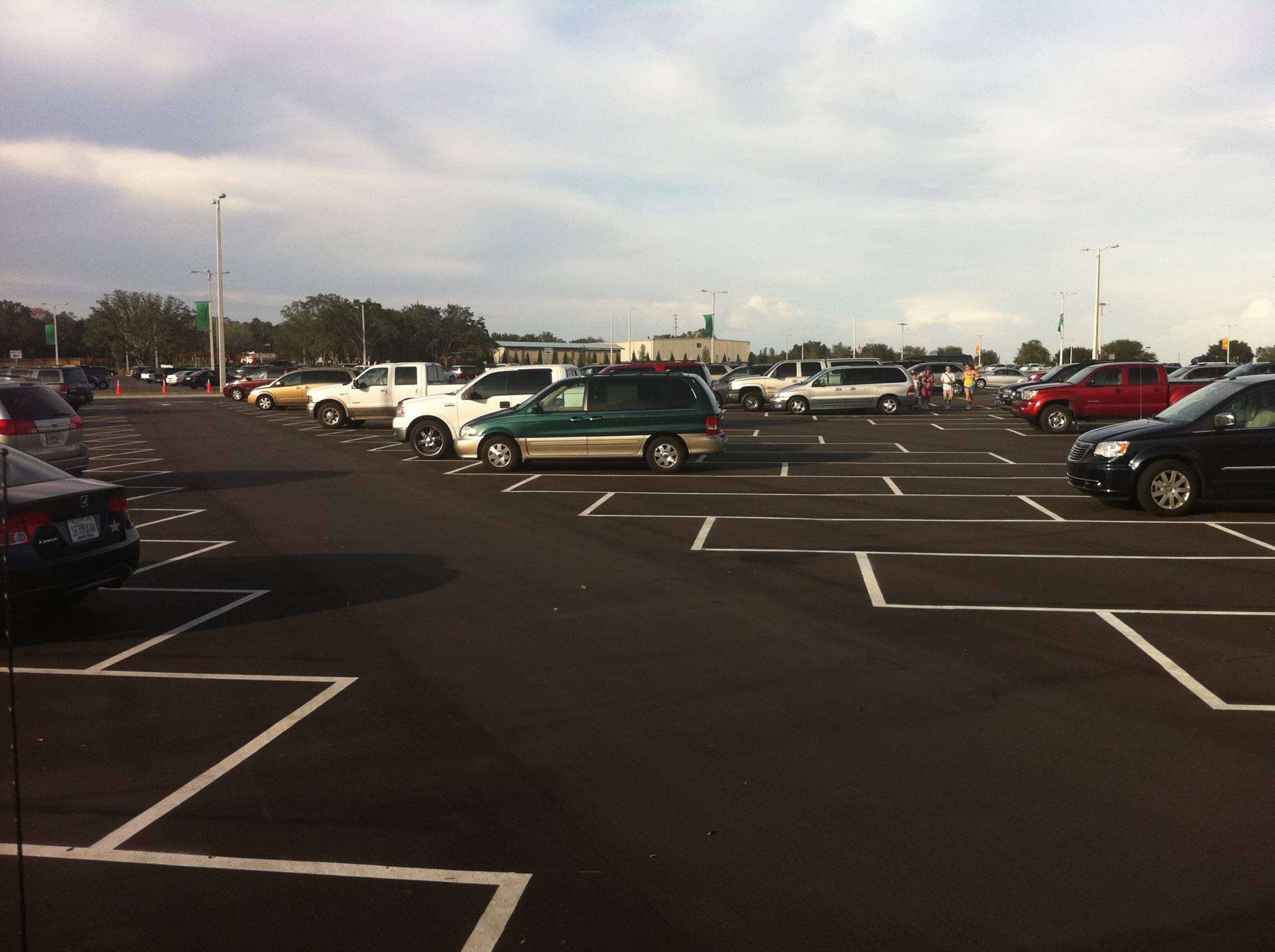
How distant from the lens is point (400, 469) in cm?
2030

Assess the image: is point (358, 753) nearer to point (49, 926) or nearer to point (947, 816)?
point (49, 926)

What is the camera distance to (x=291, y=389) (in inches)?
1617

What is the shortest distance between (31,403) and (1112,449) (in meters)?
15.7

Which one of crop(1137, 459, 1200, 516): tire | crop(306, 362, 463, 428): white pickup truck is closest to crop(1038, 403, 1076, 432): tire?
crop(1137, 459, 1200, 516): tire

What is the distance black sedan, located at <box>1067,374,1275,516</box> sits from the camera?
44.2 ft

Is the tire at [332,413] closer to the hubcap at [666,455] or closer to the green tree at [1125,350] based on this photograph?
the hubcap at [666,455]

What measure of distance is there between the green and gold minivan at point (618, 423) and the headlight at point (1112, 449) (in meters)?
6.68

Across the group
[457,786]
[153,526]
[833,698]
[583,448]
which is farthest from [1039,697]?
[583,448]

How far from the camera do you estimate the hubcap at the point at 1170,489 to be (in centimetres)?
1367

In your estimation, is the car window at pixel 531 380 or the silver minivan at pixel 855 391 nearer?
the car window at pixel 531 380

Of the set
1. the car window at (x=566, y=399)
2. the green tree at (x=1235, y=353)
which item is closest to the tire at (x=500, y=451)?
the car window at (x=566, y=399)

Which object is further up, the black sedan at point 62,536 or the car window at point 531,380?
the car window at point 531,380

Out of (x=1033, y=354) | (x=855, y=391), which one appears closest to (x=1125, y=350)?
(x=1033, y=354)

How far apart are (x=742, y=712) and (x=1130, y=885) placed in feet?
8.37
